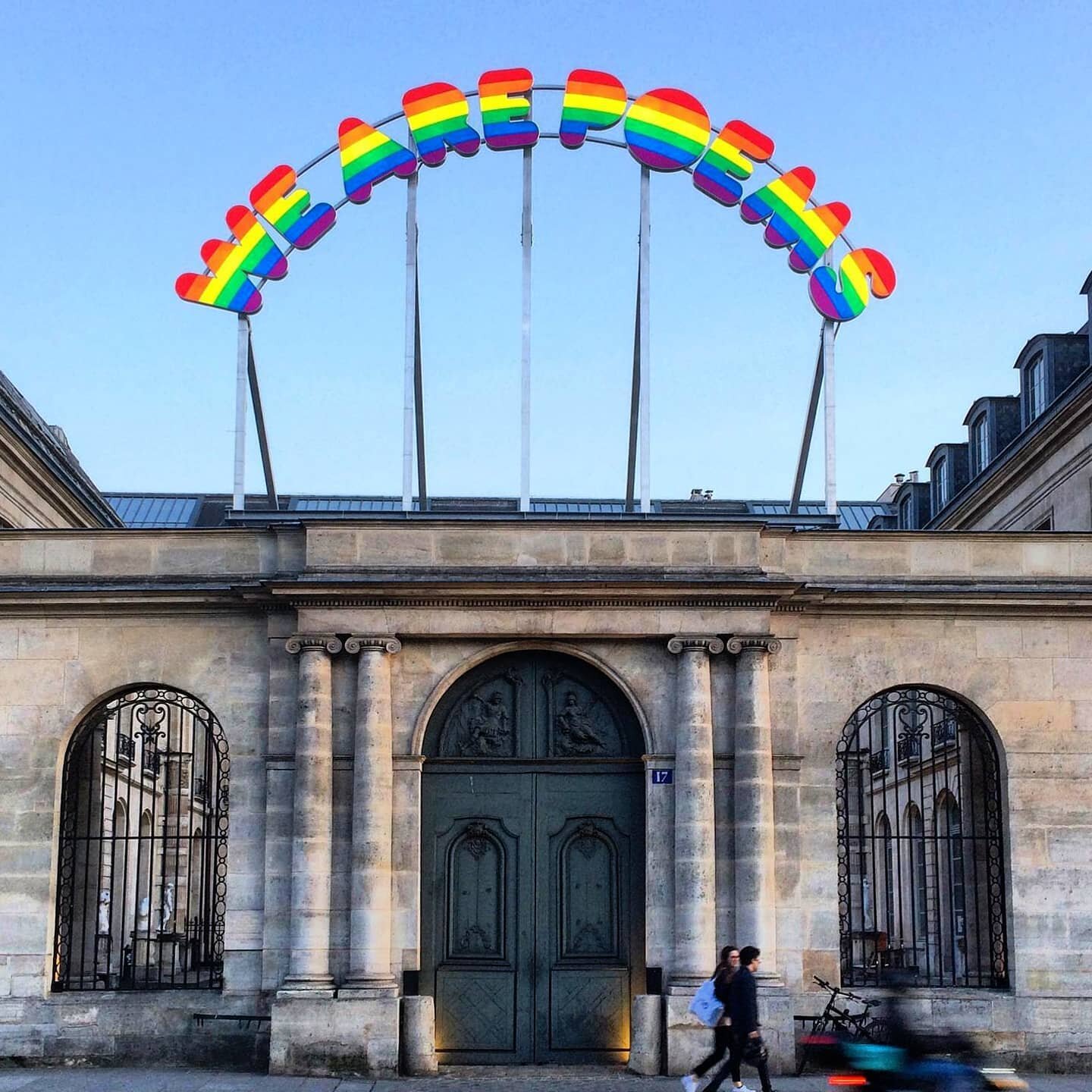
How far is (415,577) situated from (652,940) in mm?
5133

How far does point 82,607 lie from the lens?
864 inches

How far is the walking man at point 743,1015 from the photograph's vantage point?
17.0m

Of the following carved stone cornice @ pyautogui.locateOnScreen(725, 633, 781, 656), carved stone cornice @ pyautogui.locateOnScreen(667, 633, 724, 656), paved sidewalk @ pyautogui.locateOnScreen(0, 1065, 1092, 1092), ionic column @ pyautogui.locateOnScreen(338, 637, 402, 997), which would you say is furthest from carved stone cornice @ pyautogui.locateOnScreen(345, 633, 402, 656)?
paved sidewalk @ pyautogui.locateOnScreen(0, 1065, 1092, 1092)

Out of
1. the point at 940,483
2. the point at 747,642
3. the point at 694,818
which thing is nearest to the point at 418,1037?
the point at 694,818

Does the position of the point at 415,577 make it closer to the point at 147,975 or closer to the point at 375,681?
the point at 375,681

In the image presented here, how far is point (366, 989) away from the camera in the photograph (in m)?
20.4

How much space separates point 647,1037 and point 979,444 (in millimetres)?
22470

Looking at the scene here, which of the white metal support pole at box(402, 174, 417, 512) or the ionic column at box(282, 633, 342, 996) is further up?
the white metal support pole at box(402, 174, 417, 512)

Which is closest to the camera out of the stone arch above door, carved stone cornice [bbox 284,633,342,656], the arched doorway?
the arched doorway

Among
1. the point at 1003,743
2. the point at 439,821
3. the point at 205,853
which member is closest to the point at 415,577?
the point at 439,821

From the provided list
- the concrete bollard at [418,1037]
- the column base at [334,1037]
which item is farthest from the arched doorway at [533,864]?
the column base at [334,1037]

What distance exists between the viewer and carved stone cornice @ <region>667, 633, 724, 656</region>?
21.3 meters

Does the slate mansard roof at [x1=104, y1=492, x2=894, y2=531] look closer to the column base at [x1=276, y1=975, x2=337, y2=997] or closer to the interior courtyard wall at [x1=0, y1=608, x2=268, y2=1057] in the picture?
the interior courtyard wall at [x1=0, y1=608, x2=268, y2=1057]

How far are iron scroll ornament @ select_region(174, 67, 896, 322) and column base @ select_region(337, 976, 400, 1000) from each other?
31.2 ft
